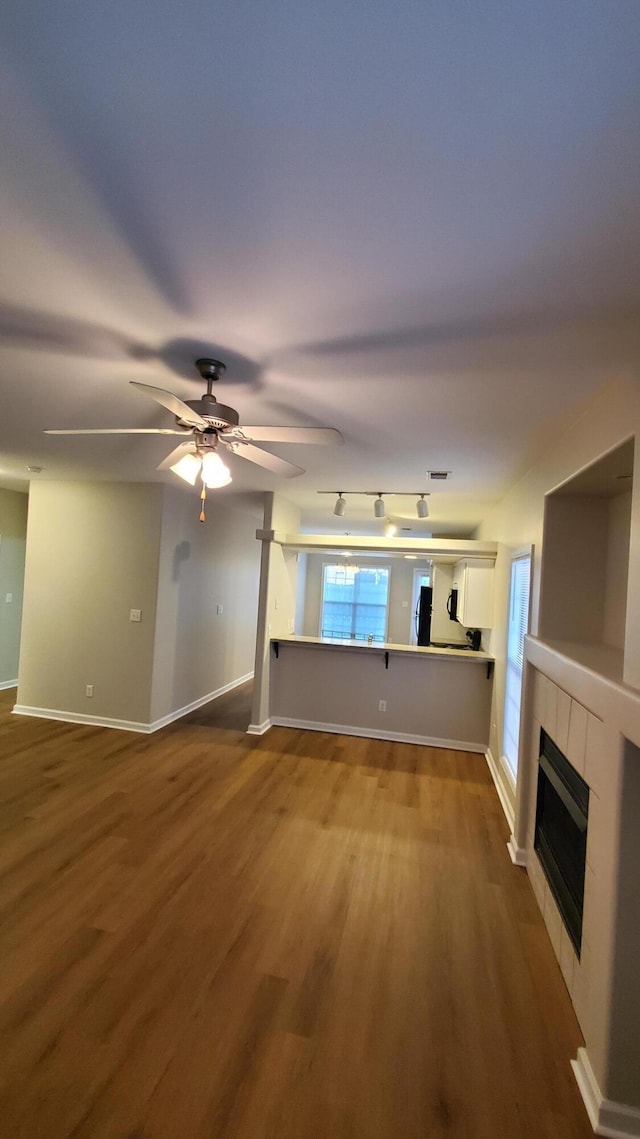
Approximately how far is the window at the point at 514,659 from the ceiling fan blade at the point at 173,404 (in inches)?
94.5

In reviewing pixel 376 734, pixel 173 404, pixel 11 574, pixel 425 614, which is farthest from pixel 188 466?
pixel 11 574

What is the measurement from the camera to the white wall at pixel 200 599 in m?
4.54

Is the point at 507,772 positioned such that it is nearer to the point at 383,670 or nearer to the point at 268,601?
the point at 383,670

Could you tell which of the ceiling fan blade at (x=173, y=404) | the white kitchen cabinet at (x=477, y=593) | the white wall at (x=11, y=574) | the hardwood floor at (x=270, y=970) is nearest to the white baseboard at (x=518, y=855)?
the hardwood floor at (x=270, y=970)

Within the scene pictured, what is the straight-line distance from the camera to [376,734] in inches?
182

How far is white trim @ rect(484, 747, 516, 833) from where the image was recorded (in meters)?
3.02

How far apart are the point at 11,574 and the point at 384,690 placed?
4787 mm

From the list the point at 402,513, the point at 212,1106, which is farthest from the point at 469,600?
the point at 212,1106

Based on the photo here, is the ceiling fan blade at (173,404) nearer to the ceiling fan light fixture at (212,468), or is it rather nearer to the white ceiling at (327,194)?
the ceiling fan light fixture at (212,468)

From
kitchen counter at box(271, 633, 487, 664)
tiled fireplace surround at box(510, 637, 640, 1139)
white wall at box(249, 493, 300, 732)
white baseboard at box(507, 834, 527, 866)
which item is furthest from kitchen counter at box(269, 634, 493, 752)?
tiled fireplace surround at box(510, 637, 640, 1139)

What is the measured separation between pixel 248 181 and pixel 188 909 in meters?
2.77

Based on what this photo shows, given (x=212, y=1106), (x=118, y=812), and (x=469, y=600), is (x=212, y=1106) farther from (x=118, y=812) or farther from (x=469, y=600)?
(x=469, y=600)

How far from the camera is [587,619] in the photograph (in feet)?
7.82

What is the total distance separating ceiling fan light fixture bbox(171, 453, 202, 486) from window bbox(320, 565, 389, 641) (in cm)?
736
